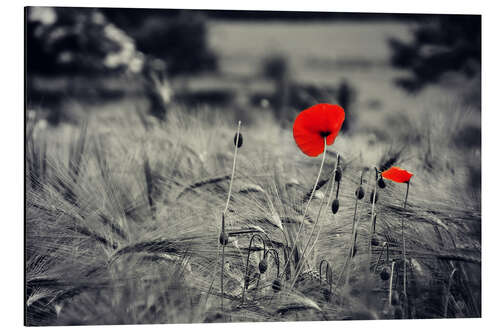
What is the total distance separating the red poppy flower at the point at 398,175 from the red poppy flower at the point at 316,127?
0.23 metres

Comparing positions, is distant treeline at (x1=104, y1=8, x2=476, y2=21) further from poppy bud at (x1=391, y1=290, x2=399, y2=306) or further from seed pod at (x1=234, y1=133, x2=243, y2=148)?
poppy bud at (x1=391, y1=290, x2=399, y2=306)

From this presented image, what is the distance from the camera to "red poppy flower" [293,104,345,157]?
2.10 metres

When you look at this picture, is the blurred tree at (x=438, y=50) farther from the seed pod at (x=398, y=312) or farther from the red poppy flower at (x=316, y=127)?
the seed pod at (x=398, y=312)

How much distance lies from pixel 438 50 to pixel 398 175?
1.55 feet

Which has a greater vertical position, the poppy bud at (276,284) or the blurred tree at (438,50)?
the blurred tree at (438,50)

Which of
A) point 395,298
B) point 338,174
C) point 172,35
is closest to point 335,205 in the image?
point 338,174

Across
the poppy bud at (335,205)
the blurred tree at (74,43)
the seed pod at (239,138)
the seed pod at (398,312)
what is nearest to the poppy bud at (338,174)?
the poppy bud at (335,205)

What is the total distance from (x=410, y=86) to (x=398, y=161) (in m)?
0.27

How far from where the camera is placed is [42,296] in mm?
2031

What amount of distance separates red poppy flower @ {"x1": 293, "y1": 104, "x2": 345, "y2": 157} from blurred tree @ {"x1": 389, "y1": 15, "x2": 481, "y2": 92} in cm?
28

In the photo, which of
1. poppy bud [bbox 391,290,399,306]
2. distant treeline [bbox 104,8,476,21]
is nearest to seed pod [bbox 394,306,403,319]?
poppy bud [bbox 391,290,399,306]

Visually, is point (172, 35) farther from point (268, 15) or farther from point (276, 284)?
point (276, 284)

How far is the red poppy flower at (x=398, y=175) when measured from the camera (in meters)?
2.14
